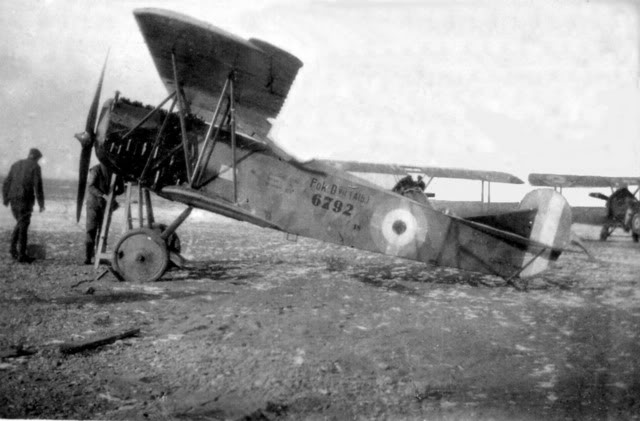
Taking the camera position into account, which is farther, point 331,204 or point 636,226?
point 636,226

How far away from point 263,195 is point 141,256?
5.44 ft

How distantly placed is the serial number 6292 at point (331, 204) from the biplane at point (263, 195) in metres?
0.01

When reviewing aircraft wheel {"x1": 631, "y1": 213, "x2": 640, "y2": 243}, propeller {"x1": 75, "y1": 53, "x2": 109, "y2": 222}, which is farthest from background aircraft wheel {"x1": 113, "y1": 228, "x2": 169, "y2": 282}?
aircraft wheel {"x1": 631, "y1": 213, "x2": 640, "y2": 243}

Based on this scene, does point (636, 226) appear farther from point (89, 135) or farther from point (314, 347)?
point (89, 135)

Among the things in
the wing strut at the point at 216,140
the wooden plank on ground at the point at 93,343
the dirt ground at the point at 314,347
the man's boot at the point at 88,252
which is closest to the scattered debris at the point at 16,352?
the dirt ground at the point at 314,347

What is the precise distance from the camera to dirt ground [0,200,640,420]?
2.58 metres

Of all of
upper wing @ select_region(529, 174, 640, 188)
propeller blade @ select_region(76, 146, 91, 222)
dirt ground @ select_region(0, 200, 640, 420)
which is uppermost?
upper wing @ select_region(529, 174, 640, 188)

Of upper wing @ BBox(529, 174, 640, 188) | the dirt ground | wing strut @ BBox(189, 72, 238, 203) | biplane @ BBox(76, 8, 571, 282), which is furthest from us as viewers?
upper wing @ BBox(529, 174, 640, 188)

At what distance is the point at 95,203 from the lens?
675cm

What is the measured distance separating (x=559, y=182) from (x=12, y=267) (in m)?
15.9

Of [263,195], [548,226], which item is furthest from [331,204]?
[548,226]

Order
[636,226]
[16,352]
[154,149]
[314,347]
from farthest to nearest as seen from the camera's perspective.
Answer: [636,226], [154,149], [314,347], [16,352]

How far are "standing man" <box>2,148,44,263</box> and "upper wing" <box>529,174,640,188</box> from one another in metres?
14.6

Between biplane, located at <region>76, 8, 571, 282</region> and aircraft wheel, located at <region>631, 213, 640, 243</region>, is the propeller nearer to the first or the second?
biplane, located at <region>76, 8, 571, 282</region>
